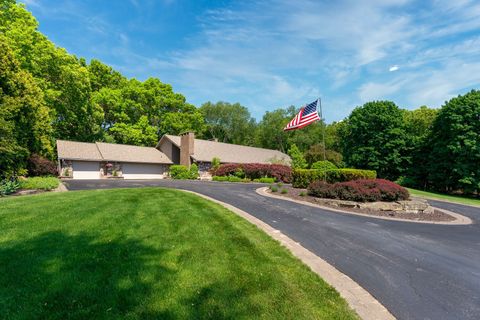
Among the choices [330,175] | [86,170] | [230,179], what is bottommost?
[230,179]

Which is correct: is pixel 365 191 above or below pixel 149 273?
above

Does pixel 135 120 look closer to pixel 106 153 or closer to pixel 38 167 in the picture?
pixel 106 153

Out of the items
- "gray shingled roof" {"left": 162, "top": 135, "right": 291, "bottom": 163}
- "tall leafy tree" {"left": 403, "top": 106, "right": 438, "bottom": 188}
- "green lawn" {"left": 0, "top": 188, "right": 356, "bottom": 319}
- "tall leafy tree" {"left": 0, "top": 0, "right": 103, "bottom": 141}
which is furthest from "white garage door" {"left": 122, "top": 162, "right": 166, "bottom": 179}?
"tall leafy tree" {"left": 403, "top": 106, "right": 438, "bottom": 188}

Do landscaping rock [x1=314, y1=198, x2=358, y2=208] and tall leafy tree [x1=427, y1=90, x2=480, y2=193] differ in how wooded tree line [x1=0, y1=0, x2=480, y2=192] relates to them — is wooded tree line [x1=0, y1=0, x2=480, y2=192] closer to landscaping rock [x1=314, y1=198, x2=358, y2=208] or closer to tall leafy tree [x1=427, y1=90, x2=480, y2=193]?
tall leafy tree [x1=427, y1=90, x2=480, y2=193]

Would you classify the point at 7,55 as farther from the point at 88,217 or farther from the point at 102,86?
the point at 102,86

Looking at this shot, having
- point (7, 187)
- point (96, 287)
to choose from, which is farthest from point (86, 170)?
point (96, 287)

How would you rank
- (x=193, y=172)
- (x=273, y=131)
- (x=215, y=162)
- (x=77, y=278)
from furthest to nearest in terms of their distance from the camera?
(x=273, y=131) → (x=215, y=162) → (x=193, y=172) → (x=77, y=278)

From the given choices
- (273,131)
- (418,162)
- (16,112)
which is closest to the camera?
(16,112)

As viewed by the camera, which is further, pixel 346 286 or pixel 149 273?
pixel 346 286

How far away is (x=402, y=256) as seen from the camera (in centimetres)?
556

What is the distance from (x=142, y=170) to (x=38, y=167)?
14.4 metres

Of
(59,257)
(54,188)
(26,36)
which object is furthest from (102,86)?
(59,257)

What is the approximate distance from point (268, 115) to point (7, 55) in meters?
47.5

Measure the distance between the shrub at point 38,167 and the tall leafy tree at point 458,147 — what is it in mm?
36175
